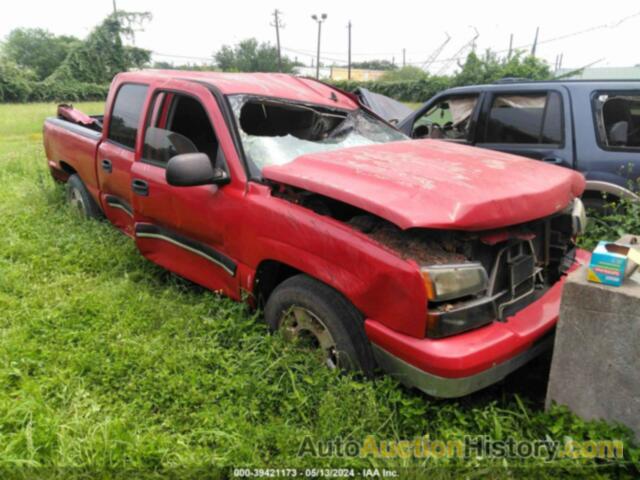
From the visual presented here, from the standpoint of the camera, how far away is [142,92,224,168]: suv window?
3518 mm

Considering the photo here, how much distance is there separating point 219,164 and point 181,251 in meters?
0.83

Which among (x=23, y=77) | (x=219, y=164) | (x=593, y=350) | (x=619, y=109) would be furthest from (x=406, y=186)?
(x=23, y=77)

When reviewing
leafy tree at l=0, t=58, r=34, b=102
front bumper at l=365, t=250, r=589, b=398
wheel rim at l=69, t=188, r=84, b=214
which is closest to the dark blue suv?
front bumper at l=365, t=250, r=589, b=398

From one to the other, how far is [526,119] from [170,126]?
354 cm

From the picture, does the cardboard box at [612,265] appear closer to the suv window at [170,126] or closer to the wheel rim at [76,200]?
the suv window at [170,126]

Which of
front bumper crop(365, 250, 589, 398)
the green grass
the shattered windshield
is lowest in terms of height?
the green grass

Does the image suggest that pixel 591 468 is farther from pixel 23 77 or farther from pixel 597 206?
pixel 23 77

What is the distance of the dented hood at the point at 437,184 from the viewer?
2.11 m

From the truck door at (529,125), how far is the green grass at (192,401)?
2.50 m

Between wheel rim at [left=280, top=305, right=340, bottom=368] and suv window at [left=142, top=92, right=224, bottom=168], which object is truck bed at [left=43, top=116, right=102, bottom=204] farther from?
wheel rim at [left=280, top=305, right=340, bottom=368]

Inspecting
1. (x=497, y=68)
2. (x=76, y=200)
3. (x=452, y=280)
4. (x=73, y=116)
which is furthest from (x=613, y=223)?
(x=497, y=68)

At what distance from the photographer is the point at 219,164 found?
3109 millimetres

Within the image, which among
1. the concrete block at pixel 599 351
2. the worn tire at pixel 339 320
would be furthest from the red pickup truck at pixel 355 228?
the concrete block at pixel 599 351

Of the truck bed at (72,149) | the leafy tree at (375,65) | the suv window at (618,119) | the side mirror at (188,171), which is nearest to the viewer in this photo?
the side mirror at (188,171)
